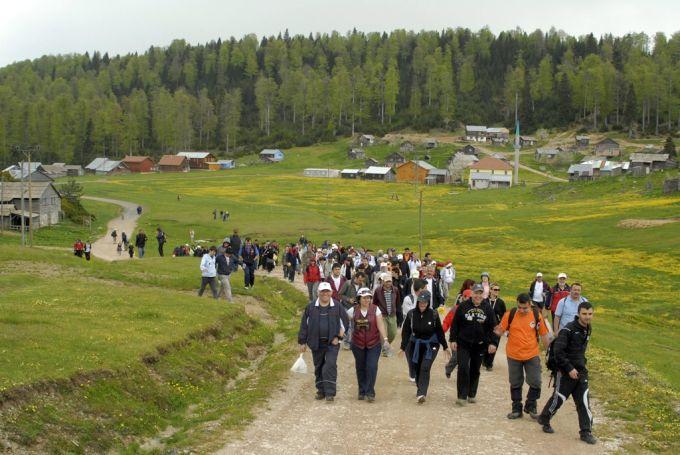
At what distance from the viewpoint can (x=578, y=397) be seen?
1179cm

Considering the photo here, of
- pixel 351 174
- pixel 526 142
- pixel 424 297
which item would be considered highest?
pixel 526 142

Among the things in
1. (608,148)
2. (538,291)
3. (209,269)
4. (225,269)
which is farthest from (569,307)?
(608,148)

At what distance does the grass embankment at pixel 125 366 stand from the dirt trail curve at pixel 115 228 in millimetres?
26951

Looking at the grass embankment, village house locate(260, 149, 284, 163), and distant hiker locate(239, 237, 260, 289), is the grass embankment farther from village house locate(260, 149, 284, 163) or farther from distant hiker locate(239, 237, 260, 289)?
village house locate(260, 149, 284, 163)

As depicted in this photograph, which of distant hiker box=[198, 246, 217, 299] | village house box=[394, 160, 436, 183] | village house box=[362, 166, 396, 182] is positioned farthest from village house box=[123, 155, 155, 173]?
distant hiker box=[198, 246, 217, 299]

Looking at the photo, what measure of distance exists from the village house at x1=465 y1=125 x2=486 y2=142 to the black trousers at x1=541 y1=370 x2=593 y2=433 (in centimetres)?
17618

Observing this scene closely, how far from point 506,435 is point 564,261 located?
4385 cm

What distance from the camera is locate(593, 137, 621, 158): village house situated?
15225 centimetres

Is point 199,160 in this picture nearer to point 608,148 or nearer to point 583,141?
point 583,141

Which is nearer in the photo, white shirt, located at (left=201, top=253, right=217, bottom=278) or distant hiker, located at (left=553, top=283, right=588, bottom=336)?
distant hiker, located at (left=553, top=283, right=588, bottom=336)

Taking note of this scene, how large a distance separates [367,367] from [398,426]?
189 centimetres

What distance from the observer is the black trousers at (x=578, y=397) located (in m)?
11.7

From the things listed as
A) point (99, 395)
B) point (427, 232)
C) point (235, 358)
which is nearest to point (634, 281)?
Result: point (427, 232)

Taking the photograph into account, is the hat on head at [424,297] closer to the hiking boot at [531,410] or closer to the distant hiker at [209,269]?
the hiking boot at [531,410]
